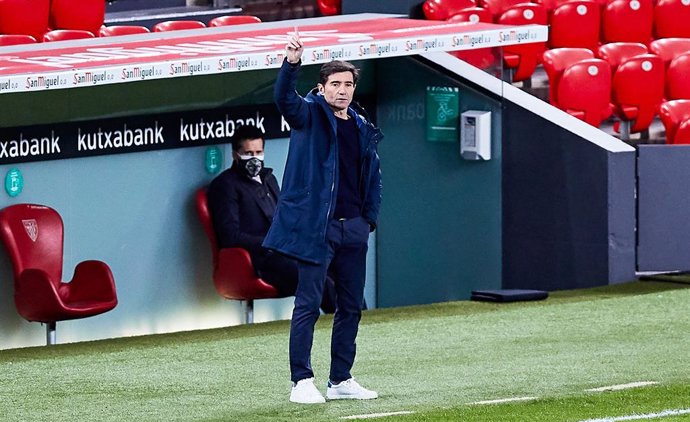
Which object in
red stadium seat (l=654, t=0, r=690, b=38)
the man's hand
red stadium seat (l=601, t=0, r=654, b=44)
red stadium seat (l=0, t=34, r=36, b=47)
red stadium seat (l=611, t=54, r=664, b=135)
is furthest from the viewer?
red stadium seat (l=654, t=0, r=690, b=38)

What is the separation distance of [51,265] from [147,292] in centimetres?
93

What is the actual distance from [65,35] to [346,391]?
600 cm

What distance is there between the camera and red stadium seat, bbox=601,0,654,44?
16.2 m

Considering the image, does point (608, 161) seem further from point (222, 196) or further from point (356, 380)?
point (356, 380)

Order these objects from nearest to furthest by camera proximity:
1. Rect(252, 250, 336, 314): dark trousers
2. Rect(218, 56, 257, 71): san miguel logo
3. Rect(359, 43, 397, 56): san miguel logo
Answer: Rect(218, 56, 257, 71): san miguel logo
Rect(359, 43, 397, 56): san miguel logo
Rect(252, 250, 336, 314): dark trousers

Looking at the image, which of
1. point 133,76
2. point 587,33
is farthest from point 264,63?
point 587,33

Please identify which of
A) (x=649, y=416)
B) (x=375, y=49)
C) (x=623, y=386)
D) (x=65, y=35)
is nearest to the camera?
(x=649, y=416)

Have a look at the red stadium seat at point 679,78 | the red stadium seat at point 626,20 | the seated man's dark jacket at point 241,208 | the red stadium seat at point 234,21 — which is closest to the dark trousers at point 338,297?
the seated man's dark jacket at point 241,208

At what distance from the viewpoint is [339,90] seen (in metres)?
7.44

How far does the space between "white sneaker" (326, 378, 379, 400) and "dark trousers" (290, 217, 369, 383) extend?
29mm

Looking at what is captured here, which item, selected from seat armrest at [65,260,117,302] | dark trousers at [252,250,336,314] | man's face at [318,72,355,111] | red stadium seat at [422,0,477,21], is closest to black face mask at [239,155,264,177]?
dark trousers at [252,250,336,314]

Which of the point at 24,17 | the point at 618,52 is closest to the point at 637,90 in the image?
the point at 618,52

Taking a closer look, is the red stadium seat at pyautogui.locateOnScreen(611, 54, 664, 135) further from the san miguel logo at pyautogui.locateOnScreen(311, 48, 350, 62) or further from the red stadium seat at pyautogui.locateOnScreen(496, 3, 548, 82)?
the san miguel logo at pyautogui.locateOnScreen(311, 48, 350, 62)

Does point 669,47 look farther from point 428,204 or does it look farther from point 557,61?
point 428,204
